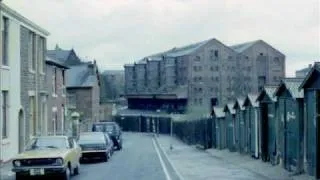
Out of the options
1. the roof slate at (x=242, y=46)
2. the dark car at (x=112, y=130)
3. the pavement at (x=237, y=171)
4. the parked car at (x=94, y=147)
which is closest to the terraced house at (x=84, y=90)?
the roof slate at (x=242, y=46)

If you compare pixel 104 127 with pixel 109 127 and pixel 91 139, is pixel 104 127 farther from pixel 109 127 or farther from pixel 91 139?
pixel 91 139

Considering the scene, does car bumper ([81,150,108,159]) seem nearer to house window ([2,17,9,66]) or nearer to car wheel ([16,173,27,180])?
house window ([2,17,9,66])

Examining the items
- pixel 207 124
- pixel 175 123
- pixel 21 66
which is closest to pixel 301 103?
pixel 21 66

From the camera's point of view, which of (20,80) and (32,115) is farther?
(32,115)

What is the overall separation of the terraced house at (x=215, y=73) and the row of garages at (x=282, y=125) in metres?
57.4

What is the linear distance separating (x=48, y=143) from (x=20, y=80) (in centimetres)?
1080

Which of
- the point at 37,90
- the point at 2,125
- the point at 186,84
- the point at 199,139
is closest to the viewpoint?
A: the point at 2,125

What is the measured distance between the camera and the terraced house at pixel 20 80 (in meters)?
29.6

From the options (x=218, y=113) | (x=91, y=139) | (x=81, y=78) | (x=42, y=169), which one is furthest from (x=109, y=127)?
(x=81, y=78)

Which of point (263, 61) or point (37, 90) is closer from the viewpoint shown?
point (37, 90)

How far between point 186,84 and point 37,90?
201 ft

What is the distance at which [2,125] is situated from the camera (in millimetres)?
29359

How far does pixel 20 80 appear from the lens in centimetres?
3291

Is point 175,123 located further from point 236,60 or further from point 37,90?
point 37,90
